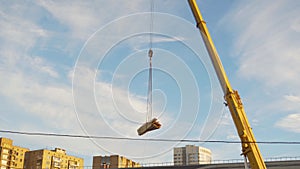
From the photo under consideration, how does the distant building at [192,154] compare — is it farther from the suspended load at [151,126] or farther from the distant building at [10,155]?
the suspended load at [151,126]

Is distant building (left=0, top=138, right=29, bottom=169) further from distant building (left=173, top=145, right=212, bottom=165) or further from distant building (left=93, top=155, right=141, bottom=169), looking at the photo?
distant building (left=173, top=145, right=212, bottom=165)

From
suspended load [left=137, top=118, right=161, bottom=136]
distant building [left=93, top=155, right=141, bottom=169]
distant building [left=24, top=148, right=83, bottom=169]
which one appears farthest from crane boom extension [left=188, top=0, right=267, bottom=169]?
distant building [left=24, top=148, right=83, bottom=169]

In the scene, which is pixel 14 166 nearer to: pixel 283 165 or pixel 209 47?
pixel 283 165

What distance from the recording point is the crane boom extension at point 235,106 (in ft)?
82.5

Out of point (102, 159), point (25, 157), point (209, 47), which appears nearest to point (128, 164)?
point (102, 159)

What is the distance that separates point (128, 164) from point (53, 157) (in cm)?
2623

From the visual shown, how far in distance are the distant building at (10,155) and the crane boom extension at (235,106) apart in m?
96.6

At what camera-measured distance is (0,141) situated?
11075cm

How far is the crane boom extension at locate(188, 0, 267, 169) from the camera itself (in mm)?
25141

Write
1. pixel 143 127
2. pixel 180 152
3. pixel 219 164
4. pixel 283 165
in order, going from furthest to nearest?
pixel 180 152 → pixel 219 164 → pixel 283 165 → pixel 143 127

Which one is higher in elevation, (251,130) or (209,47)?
(209,47)

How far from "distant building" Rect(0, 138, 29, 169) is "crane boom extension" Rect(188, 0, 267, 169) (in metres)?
96.6

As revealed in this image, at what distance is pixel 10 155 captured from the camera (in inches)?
4409

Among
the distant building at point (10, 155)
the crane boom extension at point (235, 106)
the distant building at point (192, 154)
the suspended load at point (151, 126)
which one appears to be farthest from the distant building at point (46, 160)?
the suspended load at point (151, 126)
